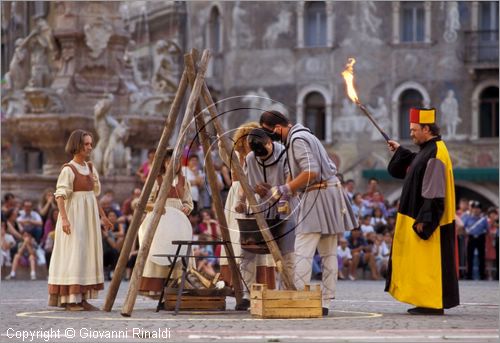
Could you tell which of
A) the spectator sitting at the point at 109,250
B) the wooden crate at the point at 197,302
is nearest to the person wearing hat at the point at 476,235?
the spectator sitting at the point at 109,250

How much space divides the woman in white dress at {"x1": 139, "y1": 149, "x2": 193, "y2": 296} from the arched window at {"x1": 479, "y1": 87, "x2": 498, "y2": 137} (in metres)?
38.5

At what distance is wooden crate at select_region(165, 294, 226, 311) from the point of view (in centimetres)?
1529

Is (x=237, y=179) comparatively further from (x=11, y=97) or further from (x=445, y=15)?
(x=445, y=15)

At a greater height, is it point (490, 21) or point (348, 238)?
point (490, 21)

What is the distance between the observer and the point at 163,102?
104 feet

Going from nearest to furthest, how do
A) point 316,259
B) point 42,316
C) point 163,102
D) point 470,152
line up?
1. point 42,316
2. point 316,259
3. point 163,102
4. point 470,152

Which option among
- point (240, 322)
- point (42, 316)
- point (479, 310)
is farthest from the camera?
point (479, 310)

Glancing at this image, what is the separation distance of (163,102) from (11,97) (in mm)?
3123

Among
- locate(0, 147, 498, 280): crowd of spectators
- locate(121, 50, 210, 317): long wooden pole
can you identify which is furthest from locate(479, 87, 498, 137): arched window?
locate(121, 50, 210, 317): long wooden pole

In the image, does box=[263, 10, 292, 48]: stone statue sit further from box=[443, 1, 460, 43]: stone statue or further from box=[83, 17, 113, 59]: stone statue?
box=[83, 17, 113, 59]: stone statue

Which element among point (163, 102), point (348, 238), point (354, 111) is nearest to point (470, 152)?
point (354, 111)

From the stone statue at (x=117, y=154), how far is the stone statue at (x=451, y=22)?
2611cm

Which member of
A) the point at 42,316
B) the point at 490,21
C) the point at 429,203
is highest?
the point at 490,21

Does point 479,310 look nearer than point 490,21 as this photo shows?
Yes
